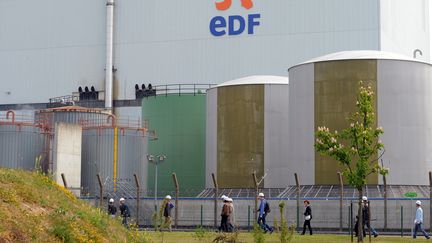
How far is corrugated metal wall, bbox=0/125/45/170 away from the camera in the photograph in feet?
181

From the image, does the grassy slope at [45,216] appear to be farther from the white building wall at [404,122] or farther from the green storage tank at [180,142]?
the green storage tank at [180,142]

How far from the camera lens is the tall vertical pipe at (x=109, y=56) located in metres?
78.3

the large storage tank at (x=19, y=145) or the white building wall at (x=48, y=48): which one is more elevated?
the white building wall at (x=48, y=48)

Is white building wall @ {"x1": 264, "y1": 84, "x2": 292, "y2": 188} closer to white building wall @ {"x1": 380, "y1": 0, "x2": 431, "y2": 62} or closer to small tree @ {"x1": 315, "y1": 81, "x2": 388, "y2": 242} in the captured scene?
white building wall @ {"x1": 380, "y1": 0, "x2": 431, "y2": 62}

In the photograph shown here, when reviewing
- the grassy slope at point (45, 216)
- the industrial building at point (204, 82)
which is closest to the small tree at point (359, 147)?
the grassy slope at point (45, 216)

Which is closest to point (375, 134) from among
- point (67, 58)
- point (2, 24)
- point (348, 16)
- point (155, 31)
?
point (348, 16)

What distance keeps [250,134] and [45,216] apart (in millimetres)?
37003

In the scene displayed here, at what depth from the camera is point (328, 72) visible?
4878 cm

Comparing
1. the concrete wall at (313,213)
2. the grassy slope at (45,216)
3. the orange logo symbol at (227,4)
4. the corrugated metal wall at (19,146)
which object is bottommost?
the concrete wall at (313,213)

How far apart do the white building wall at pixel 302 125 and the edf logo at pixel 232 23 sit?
24641 millimetres

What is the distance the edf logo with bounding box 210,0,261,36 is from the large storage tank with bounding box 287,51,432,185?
2597 cm

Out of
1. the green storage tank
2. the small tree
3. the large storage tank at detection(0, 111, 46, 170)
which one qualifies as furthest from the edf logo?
the small tree

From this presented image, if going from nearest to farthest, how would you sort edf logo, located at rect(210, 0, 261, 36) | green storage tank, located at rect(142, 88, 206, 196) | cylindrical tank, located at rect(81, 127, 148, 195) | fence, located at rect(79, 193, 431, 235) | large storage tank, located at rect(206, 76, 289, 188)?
fence, located at rect(79, 193, 431, 235) → large storage tank, located at rect(206, 76, 289, 188) → cylindrical tank, located at rect(81, 127, 148, 195) → green storage tank, located at rect(142, 88, 206, 196) → edf logo, located at rect(210, 0, 261, 36)

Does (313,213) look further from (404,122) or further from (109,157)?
(109,157)
